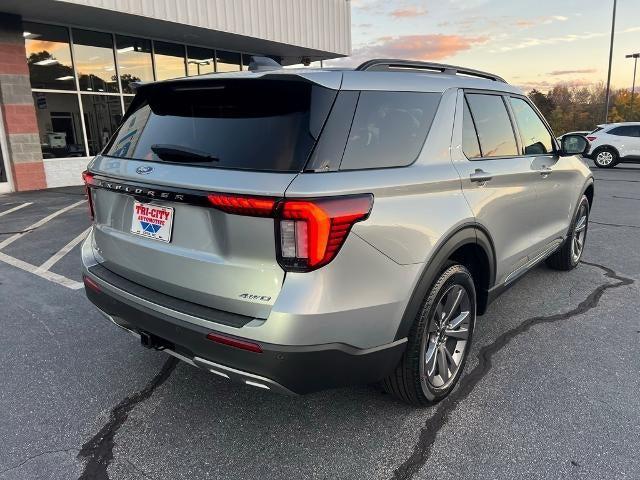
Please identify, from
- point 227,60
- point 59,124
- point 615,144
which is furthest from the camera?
point 615,144

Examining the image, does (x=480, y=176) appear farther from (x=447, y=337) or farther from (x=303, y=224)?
(x=303, y=224)

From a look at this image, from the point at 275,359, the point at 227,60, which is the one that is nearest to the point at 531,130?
the point at 275,359

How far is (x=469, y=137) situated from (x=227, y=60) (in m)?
15.7

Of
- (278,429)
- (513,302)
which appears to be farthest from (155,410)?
(513,302)

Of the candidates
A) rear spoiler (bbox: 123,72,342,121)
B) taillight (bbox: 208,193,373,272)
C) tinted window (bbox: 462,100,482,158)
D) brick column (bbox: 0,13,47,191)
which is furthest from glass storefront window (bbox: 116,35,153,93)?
taillight (bbox: 208,193,373,272)

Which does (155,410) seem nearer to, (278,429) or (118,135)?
(278,429)

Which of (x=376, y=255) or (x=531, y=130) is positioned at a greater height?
(x=531, y=130)

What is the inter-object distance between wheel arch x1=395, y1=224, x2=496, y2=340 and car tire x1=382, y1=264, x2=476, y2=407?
0.09 m

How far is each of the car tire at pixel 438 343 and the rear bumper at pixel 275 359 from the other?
6.9 inches

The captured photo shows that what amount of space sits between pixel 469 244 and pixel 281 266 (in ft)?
4.37

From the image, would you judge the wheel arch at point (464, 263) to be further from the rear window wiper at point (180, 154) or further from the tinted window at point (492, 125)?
the rear window wiper at point (180, 154)

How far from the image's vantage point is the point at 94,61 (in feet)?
42.9

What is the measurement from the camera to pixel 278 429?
2572 millimetres

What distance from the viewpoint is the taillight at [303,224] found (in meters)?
1.94
